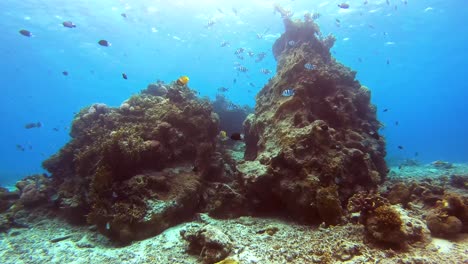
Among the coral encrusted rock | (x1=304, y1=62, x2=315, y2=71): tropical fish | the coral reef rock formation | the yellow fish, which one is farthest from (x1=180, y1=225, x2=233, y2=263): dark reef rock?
(x1=304, y1=62, x2=315, y2=71): tropical fish

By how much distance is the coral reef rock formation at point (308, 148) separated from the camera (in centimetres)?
699

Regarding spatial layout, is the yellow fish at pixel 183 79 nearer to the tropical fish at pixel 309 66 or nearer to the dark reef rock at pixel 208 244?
the tropical fish at pixel 309 66

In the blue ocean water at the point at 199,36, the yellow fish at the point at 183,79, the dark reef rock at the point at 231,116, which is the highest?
the blue ocean water at the point at 199,36

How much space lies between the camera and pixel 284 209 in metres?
7.90

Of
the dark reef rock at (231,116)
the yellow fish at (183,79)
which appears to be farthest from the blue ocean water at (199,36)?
the yellow fish at (183,79)

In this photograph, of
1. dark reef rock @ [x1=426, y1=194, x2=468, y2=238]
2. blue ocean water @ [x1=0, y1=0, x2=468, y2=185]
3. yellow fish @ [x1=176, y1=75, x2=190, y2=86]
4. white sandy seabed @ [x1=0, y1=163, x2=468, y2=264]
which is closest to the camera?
A: white sandy seabed @ [x1=0, y1=163, x2=468, y2=264]

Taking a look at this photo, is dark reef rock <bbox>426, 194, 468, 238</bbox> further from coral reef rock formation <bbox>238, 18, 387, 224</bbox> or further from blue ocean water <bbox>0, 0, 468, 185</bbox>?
blue ocean water <bbox>0, 0, 468, 185</bbox>

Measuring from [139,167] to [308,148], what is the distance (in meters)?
5.25

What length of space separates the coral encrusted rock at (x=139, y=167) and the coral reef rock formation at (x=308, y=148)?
200 cm

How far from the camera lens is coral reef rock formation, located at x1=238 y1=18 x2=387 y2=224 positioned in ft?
22.9

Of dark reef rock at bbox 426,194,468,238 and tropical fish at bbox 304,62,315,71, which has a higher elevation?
tropical fish at bbox 304,62,315,71

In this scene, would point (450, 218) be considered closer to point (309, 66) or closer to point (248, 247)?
point (248, 247)

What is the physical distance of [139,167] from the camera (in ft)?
27.3

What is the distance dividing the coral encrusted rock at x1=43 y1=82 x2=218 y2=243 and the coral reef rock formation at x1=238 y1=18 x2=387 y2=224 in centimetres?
200
